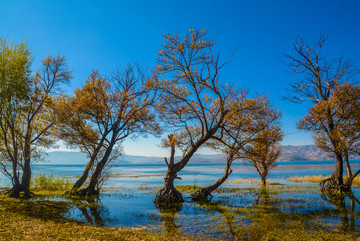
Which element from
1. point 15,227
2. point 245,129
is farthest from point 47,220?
point 245,129

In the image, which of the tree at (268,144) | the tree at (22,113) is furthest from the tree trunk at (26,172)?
the tree at (268,144)

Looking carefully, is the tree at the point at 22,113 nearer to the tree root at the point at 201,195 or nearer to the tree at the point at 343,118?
the tree root at the point at 201,195

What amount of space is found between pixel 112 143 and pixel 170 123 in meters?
7.23

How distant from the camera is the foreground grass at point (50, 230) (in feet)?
30.7

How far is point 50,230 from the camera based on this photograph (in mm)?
10273

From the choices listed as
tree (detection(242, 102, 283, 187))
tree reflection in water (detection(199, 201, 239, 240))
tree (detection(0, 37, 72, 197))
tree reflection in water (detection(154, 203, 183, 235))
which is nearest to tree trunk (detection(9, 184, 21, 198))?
tree (detection(0, 37, 72, 197))

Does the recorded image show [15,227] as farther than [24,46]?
No

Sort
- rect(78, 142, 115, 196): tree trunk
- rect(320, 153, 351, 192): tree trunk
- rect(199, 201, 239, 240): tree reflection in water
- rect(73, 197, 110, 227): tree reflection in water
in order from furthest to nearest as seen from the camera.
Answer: rect(320, 153, 351, 192): tree trunk, rect(78, 142, 115, 196): tree trunk, rect(73, 197, 110, 227): tree reflection in water, rect(199, 201, 239, 240): tree reflection in water

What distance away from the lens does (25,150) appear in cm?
2114

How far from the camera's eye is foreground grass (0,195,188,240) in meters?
9.36

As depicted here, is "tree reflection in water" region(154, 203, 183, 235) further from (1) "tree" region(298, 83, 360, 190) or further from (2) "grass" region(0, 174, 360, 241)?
(1) "tree" region(298, 83, 360, 190)

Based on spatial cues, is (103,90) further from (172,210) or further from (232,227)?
(232,227)

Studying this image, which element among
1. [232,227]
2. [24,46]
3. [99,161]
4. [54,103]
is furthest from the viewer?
[99,161]

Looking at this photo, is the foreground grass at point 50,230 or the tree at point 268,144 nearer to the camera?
the foreground grass at point 50,230
